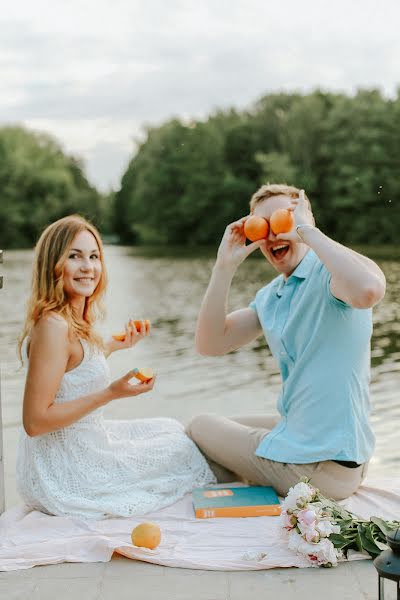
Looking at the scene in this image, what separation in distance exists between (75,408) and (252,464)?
960 mm

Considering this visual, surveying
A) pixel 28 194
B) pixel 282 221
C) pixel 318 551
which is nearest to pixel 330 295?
pixel 282 221

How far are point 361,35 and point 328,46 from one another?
15.4 ft

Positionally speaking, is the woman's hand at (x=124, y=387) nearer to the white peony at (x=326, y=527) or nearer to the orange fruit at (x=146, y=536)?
the orange fruit at (x=146, y=536)

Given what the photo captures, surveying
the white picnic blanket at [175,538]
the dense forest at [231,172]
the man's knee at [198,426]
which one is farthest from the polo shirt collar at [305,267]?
the dense forest at [231,172]

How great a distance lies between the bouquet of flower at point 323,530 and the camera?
3230mm

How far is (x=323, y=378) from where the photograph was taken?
153 inches

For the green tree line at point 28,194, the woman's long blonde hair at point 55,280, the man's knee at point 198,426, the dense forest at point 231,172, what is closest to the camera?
the woman's long blonde hair at point 55,280

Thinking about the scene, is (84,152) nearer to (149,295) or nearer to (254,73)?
(254,73)

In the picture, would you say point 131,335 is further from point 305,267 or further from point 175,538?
point 175,538

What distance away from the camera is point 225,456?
4293 mm

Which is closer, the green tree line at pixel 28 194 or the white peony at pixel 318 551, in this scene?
the white peony at pixel 318 551

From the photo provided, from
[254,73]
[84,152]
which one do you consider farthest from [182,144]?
[84,152]

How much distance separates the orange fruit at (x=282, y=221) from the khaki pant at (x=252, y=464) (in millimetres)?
1073

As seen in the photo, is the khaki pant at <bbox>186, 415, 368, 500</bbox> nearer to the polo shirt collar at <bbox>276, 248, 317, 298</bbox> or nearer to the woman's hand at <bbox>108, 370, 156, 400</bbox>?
the woman's hand at <bbox>108, 370, 156, 400</bbox>
